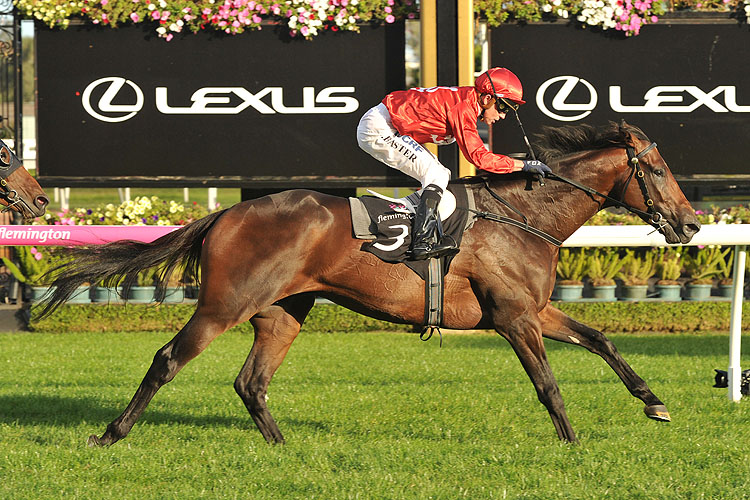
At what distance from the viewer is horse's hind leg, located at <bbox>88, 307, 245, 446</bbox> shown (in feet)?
16.7

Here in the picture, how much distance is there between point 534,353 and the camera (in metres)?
5.15

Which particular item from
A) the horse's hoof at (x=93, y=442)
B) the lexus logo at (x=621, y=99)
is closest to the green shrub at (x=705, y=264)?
the lexus logo at (x=621, y=99)

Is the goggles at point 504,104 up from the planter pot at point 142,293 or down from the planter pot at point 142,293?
up

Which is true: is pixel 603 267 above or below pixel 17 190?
below

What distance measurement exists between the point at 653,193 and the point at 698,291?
429 cm

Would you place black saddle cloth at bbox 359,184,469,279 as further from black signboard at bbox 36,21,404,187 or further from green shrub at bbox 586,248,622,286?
green shrub at bbox 586,248,622,286

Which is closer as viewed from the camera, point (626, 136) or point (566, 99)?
point (626, 136)

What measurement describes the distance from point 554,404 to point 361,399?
5.36 ft

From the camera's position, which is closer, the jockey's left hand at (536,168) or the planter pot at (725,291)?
the jockey's left hand at (536,168)

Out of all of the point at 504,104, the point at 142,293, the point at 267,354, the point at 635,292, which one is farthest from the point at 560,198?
the point at 142,293

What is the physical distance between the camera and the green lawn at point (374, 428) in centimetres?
448

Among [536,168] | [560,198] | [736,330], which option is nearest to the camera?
[536,168]

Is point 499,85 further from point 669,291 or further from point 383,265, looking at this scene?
point 669,291

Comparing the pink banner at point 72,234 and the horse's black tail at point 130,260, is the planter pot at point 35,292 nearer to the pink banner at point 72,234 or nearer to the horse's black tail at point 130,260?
the pink banner at point 72,234
